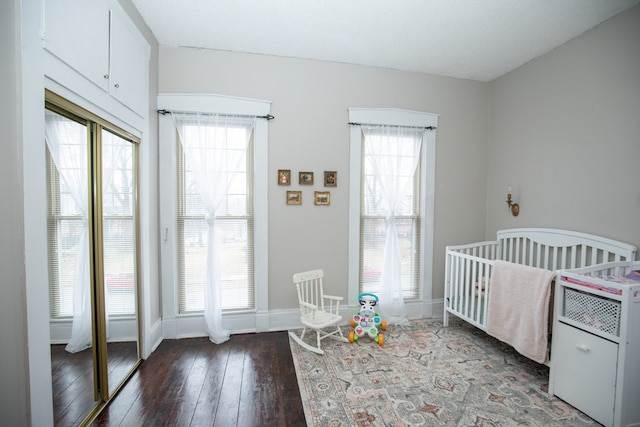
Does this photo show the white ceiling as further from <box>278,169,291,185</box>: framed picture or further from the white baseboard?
the white baseboard

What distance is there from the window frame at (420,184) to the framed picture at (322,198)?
0.26 meters

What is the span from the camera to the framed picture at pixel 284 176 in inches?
110

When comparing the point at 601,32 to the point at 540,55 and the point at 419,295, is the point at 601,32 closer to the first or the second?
the point at 540,55

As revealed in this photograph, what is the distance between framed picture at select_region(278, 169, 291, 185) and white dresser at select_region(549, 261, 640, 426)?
238 cm

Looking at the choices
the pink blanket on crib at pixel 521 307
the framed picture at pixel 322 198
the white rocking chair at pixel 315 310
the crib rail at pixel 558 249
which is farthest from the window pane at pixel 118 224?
the crib rail at pixel 558 249

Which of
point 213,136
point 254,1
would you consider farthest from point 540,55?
point 213,136

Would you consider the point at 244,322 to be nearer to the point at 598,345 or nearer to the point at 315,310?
the point at 315,310

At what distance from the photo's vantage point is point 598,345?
65.0 inches

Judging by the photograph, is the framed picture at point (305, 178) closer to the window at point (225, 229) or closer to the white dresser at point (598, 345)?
the window at point (225, 229)

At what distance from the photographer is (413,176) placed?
3.14 m

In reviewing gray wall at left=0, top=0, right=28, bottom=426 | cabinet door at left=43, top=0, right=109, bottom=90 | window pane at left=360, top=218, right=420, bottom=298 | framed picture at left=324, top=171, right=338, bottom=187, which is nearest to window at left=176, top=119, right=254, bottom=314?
framed picture at left=324, top=171, right=338, bottom=187

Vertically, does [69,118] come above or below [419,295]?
above

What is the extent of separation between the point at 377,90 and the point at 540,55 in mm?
1639

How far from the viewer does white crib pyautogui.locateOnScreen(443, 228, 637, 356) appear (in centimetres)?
220
